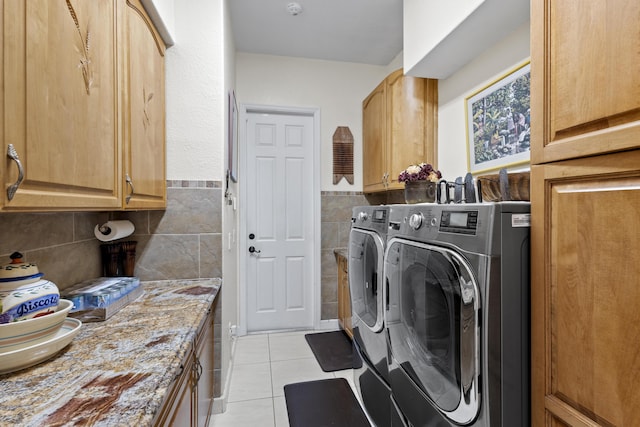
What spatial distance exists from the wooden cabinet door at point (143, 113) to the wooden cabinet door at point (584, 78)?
1538 millimetres

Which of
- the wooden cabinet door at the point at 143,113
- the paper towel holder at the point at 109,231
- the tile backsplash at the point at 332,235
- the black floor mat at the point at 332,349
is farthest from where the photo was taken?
the tile backsplash at the point at 332,235

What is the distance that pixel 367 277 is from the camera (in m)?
1.95

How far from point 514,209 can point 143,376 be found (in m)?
1.17

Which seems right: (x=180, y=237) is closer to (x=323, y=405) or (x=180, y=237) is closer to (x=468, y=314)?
(x=323, y=405)

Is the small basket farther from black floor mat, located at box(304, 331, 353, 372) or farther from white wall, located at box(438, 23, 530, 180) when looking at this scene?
black floor mat, located at box(304, 331, 353, 372)

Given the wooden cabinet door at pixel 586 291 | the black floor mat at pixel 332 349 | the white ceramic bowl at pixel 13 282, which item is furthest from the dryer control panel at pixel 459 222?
the black floor mat at pixel 332 349

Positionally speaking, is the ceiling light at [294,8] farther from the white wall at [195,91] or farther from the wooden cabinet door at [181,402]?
the wooden cabinet door at [181,402]

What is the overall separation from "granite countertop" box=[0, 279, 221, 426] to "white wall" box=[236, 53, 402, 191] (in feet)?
7.77

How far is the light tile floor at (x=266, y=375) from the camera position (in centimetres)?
194

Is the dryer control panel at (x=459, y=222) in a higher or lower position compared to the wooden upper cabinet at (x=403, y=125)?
lower

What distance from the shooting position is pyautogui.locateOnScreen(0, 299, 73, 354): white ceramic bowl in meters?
0.80

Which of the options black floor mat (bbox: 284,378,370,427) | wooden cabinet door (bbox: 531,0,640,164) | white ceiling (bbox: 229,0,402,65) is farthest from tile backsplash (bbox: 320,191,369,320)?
wooden cabinet door (bbox: 531,0,640,164)

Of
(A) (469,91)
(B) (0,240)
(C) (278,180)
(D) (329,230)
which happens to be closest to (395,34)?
(A) (469,91)

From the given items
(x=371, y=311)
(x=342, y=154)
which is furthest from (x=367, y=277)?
(x=342, y=154)
